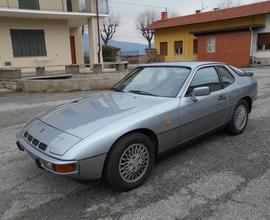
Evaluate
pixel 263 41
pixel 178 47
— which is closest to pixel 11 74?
pixel 263 41

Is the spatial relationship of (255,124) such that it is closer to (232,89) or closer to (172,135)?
(232,89)

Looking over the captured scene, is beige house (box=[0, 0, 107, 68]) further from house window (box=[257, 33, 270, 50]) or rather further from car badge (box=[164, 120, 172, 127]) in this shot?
car badge (box=[164, 120, 172, 127])

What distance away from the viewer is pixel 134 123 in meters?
2.98

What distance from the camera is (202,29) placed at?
28641 millimetres

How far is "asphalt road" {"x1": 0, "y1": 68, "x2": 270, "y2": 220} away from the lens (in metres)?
2.70

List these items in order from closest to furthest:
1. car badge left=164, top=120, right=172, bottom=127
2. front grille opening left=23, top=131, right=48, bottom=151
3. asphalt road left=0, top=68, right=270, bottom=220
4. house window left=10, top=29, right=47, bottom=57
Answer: asphalt road left=0, top=68, right=270, bottom=220 → front grille opening left=23, top=131, right=48, bottom=151 → car badge left=164, top=120, right=172, bottom=127 → house window left=10, top=29, right=47, bottom=57

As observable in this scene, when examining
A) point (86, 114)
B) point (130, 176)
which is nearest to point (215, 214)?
point (130, 176)

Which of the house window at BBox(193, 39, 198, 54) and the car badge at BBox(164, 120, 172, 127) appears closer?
the car badge at BBox(164, 120, 172, 127)

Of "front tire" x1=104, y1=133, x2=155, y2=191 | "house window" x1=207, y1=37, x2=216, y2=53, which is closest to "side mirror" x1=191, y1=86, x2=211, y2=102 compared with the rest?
"front tire" x1=104, y1=133, x2=155, y2=191

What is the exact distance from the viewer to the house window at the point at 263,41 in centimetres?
2288

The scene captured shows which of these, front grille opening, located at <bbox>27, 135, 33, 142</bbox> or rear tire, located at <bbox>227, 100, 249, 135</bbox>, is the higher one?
front grille opening, located at <bbox>27, 135, 33, 142</bbox>

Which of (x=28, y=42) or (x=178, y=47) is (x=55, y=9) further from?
(x=178, y=47)

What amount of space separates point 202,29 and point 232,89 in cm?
2613

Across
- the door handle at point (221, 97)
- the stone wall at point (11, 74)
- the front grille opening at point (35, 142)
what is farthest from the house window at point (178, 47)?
the front grille opening at point (35, 142)
